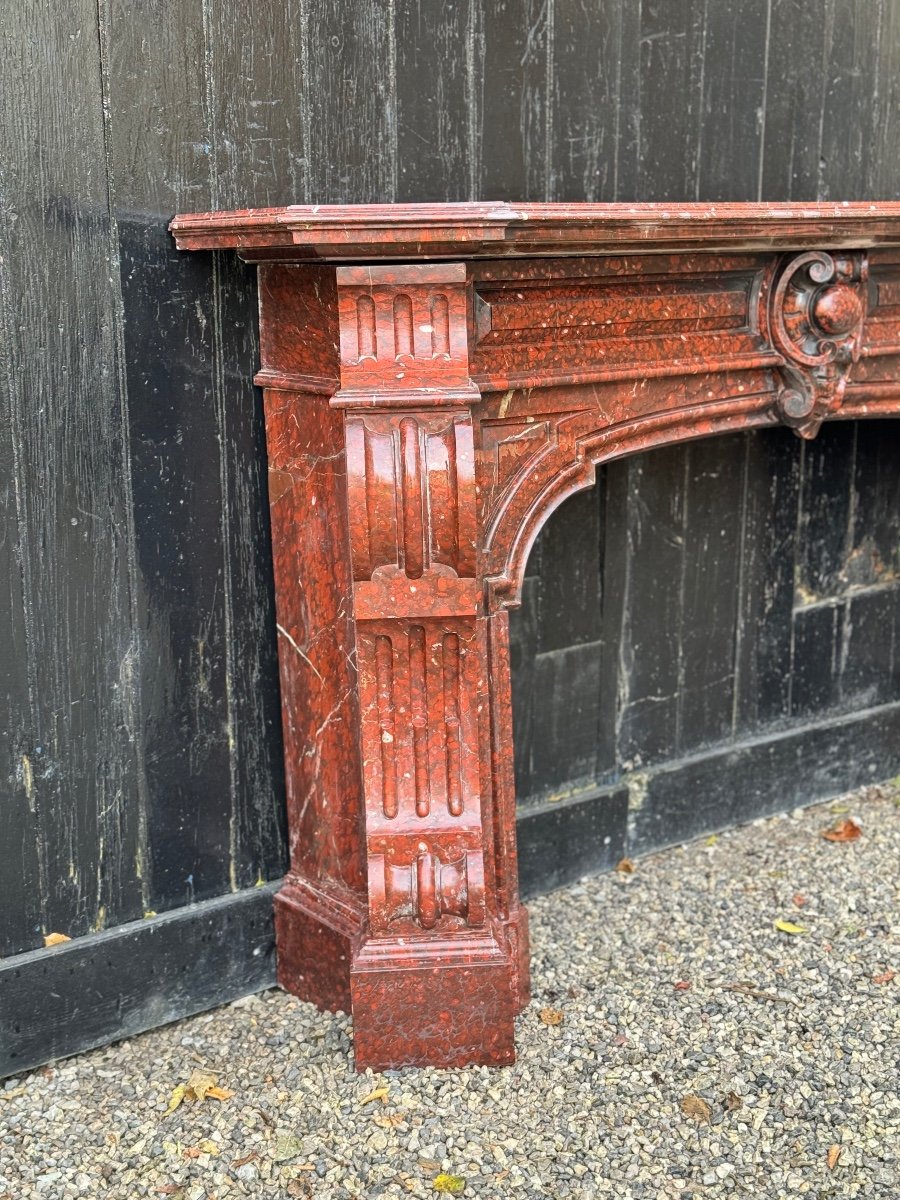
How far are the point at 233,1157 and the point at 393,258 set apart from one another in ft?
5.16

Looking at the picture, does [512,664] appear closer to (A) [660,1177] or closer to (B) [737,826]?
(B) [737,826]

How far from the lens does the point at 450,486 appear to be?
2.38 m

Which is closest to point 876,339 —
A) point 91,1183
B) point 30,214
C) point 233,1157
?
point 30,214

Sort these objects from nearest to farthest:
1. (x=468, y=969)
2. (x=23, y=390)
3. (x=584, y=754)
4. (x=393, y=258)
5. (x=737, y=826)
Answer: (x=393, y=258)
(x=23, y=390)
(x=468, y=969)
(x=584, y=754)
(x=737, y=826)

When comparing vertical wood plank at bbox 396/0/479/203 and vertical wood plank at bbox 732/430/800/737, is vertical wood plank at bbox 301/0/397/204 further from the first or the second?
vertical wood plank at bbox 732/430/800/737

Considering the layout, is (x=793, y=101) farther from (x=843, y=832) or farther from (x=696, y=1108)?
(x=696, y=1108)

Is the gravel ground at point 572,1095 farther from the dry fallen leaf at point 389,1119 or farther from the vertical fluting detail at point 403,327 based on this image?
the vertical fluting detail at point 403,327

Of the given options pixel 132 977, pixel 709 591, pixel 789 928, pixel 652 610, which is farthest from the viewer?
pixel 709 591

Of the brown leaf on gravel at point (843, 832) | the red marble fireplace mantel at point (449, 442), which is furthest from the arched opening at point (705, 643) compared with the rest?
the red marble fireplace mantel at point (449, 442)

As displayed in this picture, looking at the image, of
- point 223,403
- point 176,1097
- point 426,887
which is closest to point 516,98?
point 223,403

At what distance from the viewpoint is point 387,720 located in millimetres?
2520

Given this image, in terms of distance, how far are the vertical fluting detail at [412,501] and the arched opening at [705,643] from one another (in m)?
0.80

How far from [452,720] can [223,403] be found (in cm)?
75

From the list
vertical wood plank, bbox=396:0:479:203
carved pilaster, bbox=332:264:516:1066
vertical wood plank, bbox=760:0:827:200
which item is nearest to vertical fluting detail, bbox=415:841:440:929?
carved pilaster, bbox=332:264:516:1066
